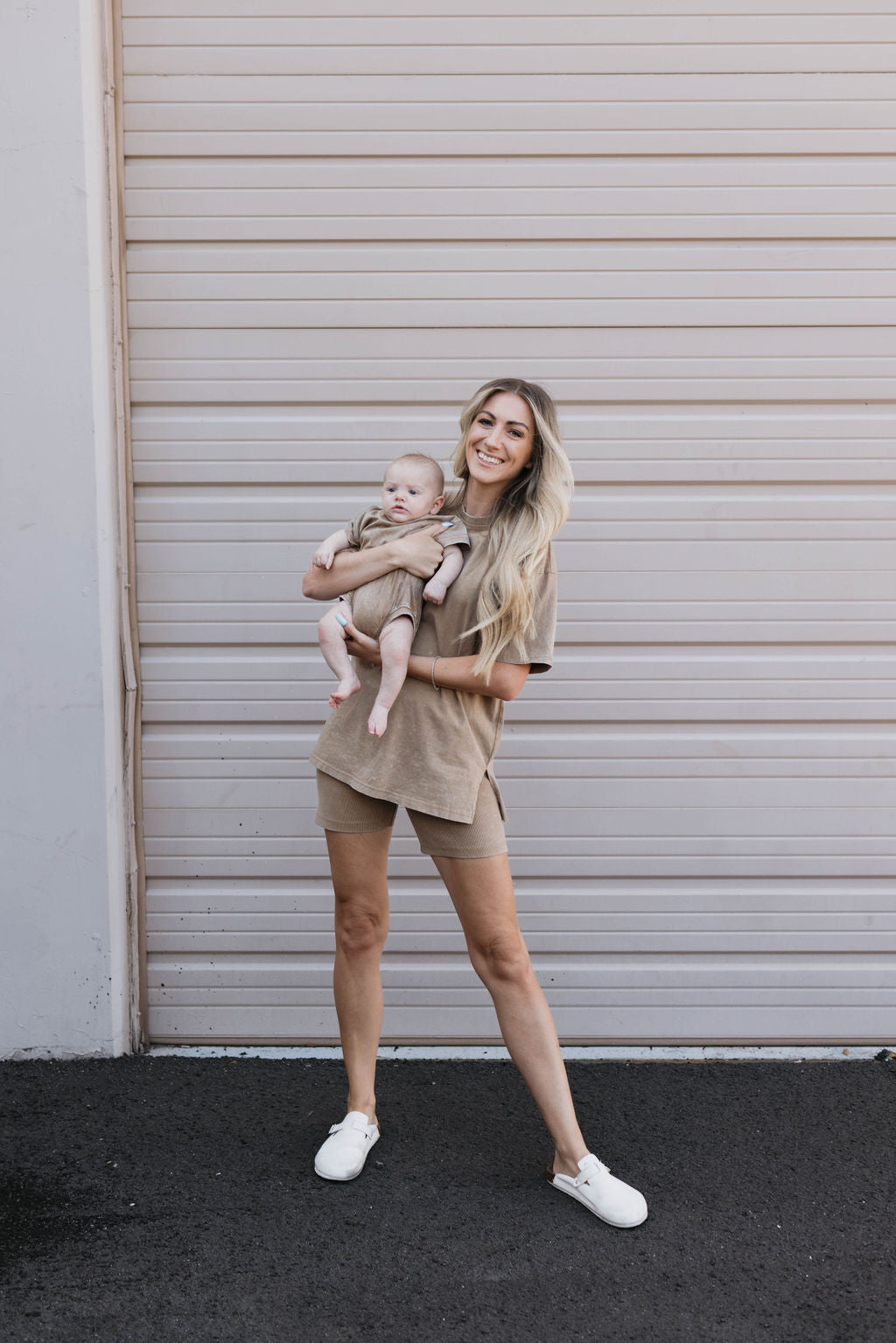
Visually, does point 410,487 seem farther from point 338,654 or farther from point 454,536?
point 338,654

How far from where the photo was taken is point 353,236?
3.22 m

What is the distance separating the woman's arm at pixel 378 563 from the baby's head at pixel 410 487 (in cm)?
6

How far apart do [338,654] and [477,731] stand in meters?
0.42

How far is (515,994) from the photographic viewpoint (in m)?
2.58

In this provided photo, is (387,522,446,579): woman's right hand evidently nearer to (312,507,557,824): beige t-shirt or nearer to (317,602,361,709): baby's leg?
(312,507,557,824): beige t-shirt

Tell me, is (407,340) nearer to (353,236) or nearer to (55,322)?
(353,236)

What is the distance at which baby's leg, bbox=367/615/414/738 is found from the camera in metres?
2.38

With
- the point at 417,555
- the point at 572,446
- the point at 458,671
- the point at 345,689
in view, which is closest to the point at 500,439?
the point at 417,555

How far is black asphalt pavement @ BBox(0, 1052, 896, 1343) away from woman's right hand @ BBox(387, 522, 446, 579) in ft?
5.34

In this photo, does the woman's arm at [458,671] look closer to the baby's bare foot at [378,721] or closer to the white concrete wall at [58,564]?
the baby's bare foot at [378,721]

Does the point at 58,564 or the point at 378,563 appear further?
the point at 58,564

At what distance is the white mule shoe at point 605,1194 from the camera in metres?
2.48

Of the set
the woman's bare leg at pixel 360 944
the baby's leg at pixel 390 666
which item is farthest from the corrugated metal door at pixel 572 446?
the baby's leg at pixel 390 666

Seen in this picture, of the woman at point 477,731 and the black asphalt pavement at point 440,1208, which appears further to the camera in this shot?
the woman at point 477,731
